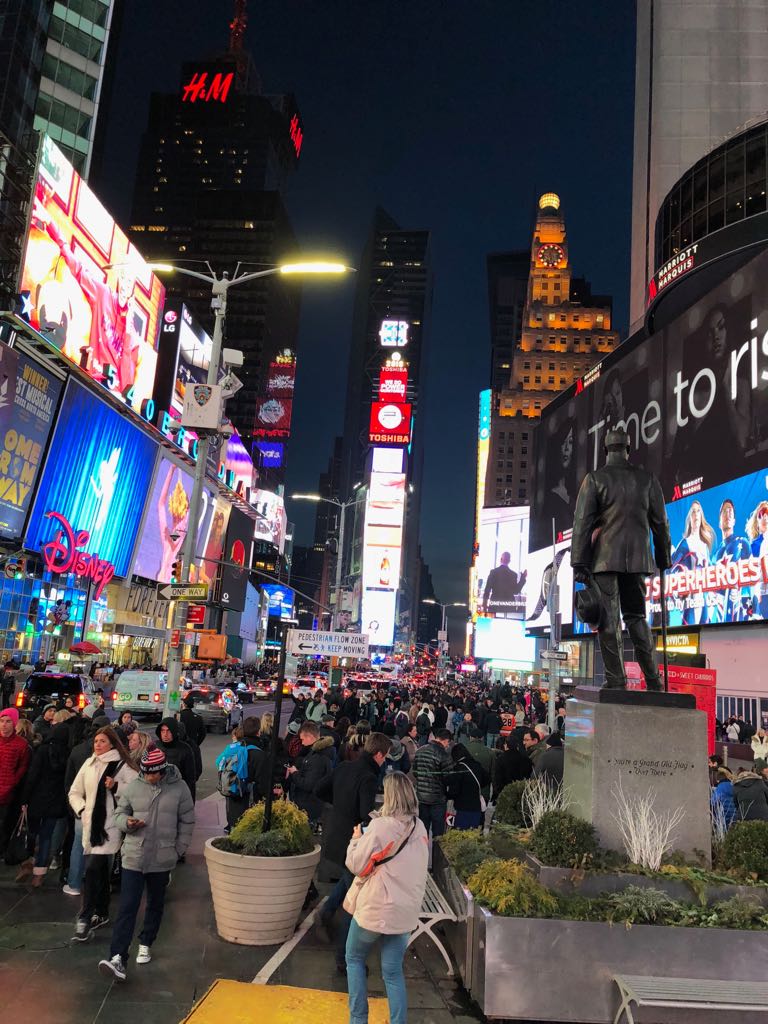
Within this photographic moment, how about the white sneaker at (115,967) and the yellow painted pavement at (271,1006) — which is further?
the white sneaker at (115,967)

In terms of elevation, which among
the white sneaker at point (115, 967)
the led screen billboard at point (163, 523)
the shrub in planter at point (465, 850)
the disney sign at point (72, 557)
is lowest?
the white sneaker at point (115, 967)

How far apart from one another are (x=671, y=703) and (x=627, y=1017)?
2.77m

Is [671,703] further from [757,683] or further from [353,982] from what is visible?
[757,683]

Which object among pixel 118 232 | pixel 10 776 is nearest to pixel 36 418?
Result: pixel 118 232

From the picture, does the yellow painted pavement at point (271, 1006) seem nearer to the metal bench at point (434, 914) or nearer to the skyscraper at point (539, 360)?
the metal bench at point (434, 914)

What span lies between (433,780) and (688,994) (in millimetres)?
4680

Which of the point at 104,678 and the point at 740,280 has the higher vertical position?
the point at 740,280

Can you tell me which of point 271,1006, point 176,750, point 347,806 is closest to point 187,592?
point 176,750

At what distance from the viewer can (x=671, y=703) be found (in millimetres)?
7266

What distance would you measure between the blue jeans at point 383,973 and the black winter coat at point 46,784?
483 cm

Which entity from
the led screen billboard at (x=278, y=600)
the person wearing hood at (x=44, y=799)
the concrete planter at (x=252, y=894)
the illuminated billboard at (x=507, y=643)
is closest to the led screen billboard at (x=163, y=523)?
the illuminated billboard at (x=507, y=643)

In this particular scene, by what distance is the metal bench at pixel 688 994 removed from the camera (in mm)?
5289

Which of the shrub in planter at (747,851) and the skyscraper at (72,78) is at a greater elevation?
the skyscraper at (72,78)

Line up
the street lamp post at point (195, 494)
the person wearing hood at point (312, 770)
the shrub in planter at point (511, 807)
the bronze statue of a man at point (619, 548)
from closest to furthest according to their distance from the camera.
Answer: the bronze statue of a man at point (619, 548), the shrub in planter at point (511, 807), the person wearing hood at point (312, 770), the street lamp post at point (195, 494)
